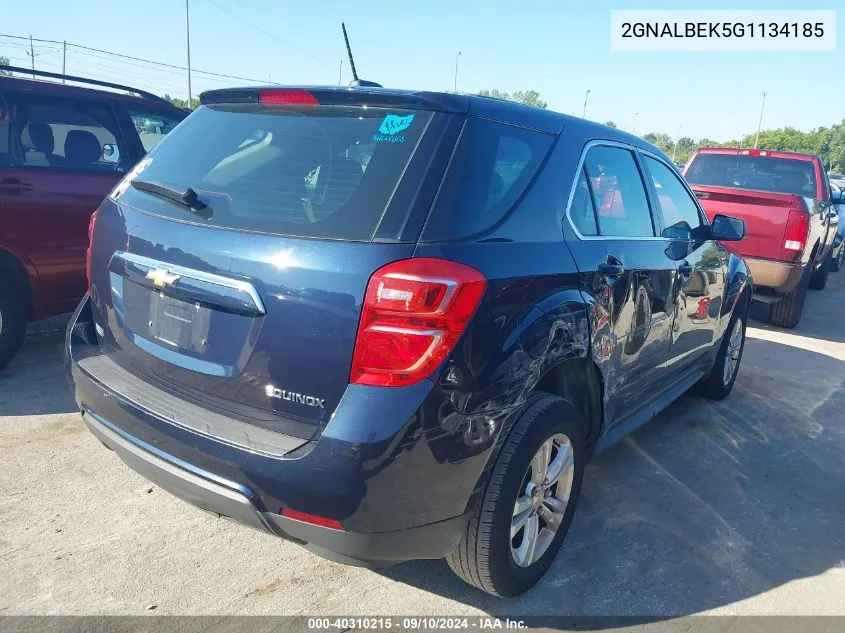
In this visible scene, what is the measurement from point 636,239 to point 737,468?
1.60 meters

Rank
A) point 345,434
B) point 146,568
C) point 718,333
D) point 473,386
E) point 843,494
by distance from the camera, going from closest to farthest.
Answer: point 345,434 → point 473,386 → point 146,568 → point 843,494 → point 718,333

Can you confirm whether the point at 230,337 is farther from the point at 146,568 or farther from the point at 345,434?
the point at 146,568

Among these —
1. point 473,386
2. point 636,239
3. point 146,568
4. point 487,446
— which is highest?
point 636,239

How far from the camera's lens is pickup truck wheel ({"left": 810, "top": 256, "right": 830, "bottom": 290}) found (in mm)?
9922

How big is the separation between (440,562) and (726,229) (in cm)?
253

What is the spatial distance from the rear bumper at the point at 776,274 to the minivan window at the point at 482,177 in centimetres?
539

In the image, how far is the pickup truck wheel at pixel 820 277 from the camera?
9.92 meters

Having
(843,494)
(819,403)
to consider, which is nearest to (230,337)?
(843,494)

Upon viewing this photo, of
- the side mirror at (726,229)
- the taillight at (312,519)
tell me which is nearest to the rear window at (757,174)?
the side mirror at (726,229)

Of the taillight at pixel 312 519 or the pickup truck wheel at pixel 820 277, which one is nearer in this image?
the taillight at pixel 312 519

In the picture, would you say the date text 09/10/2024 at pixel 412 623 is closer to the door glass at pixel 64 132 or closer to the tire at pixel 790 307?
the door glass at pixel 64 132

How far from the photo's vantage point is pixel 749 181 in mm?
8273

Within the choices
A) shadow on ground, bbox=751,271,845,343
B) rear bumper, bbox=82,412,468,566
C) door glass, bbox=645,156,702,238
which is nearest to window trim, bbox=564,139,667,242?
door glass, bbox=645,156,702,238

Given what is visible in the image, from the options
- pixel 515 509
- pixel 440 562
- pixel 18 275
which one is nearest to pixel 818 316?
pixel 440 562
